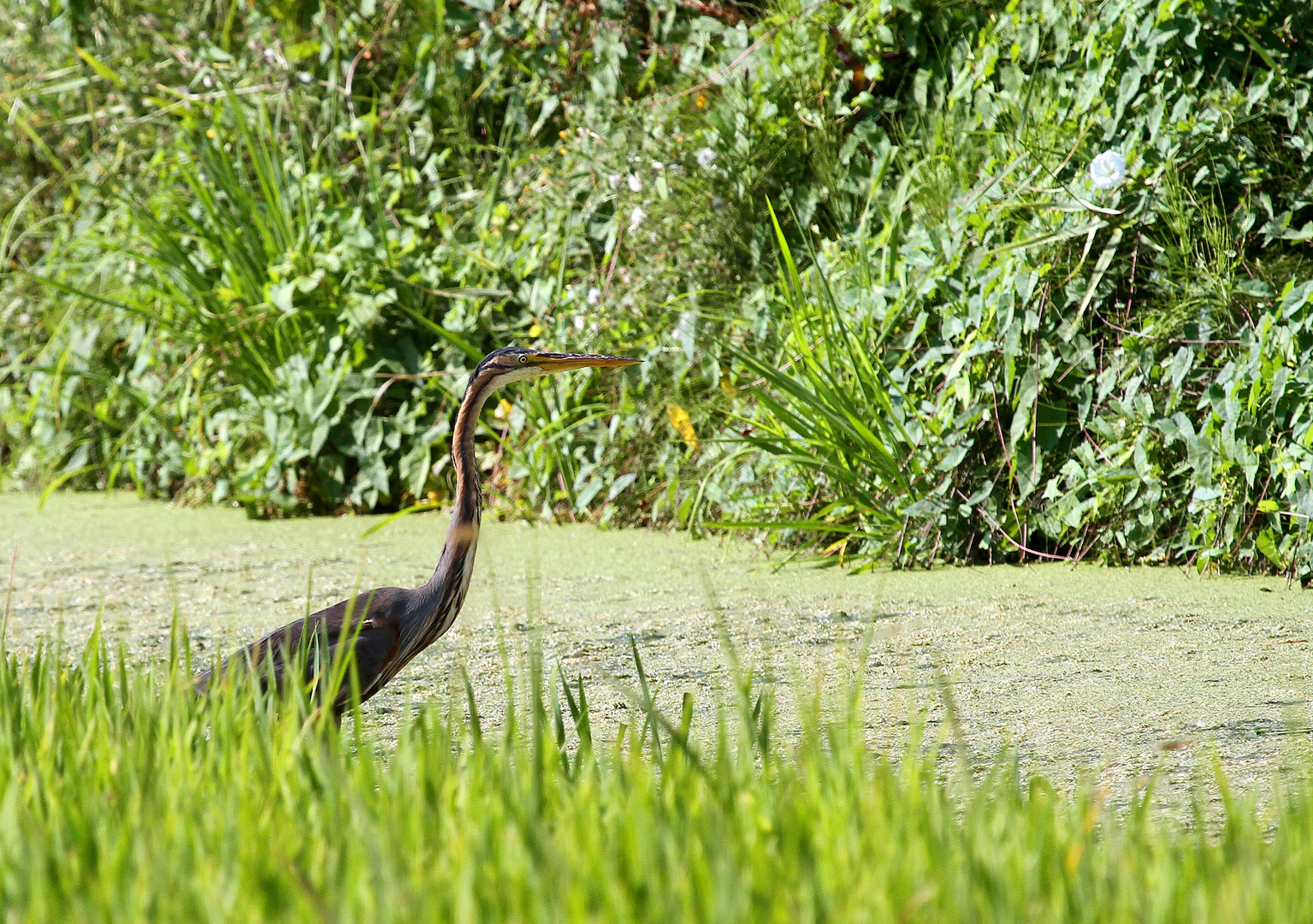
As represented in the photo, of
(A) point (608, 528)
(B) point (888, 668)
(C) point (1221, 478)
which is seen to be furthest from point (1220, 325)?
(A) point (608, 528)

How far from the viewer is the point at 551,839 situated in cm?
154

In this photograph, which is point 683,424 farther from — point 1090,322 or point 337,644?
point 337,644

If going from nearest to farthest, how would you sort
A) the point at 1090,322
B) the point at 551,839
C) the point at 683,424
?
1. the point at 551,839
2. the point at 1090,322
3. the point at 683,424

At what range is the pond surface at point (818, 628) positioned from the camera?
2316 mm

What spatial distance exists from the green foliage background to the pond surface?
267mm

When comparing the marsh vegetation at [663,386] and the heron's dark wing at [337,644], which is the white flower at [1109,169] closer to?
the marsh vegetation at [663,386]

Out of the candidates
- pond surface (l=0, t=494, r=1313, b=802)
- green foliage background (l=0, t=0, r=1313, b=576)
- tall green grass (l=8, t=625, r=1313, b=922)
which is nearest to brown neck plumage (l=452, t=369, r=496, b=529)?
pond surface (l=0, t=494, r=1313, b=802)

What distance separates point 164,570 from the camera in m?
4.39

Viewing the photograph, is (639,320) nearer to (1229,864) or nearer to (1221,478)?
(1221,478)

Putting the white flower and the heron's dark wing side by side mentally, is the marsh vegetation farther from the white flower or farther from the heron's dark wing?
the heron's dark wing

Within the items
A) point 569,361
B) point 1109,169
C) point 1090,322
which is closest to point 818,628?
point 569,361

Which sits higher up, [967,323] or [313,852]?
[967,323]

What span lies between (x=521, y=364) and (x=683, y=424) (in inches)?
64.1

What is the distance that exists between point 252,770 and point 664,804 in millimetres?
506
